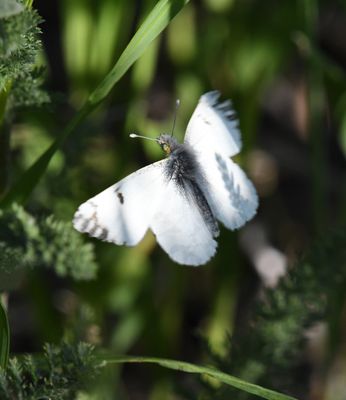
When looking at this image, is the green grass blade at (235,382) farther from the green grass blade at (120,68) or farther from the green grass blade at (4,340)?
the green grass blade at (120,68)

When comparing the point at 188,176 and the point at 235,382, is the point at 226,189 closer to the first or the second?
the point at 188,176

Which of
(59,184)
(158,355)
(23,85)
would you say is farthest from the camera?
(158,355)

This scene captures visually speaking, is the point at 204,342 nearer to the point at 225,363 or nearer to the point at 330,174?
the point at 225,363

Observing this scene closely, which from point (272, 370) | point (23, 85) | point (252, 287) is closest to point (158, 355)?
point (252, 287)

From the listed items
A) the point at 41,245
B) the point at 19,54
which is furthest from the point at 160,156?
the point at 19,54

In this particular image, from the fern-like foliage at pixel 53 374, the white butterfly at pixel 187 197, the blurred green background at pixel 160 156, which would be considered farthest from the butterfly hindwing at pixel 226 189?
the blurred green background at pixel 160 156
